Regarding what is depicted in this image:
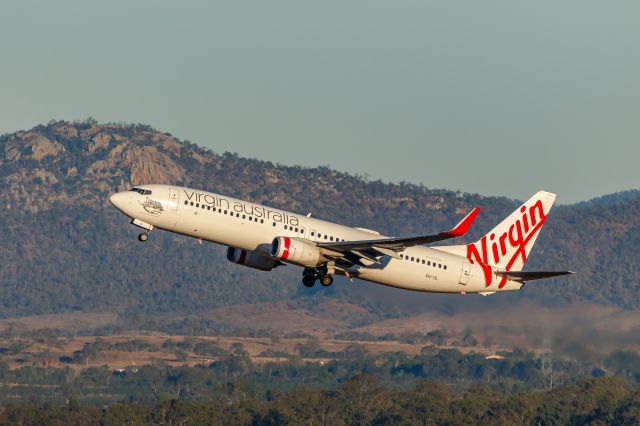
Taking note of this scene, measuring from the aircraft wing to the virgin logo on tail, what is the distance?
1060 cm

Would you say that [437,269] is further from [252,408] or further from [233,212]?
[252,408]

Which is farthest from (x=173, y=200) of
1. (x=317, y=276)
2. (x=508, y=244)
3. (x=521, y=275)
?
(x=508, y=244)

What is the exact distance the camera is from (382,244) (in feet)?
283

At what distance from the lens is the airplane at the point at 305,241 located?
3408 inches

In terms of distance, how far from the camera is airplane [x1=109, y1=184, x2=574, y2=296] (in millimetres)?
86562

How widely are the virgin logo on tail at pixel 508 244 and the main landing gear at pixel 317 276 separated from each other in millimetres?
12261

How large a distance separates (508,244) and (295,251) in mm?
20677

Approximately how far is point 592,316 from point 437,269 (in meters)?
42.1

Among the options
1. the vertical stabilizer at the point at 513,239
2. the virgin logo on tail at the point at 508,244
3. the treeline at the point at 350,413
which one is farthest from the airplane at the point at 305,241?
the treeline at the point at 350,413

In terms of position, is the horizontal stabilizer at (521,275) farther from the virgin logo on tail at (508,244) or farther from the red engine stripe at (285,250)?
the red engine stripe at (285,250)

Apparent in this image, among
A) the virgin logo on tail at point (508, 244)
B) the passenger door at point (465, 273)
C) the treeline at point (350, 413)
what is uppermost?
the virgin logo on tail at point (508, 244)

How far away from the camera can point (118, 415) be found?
7397 inches

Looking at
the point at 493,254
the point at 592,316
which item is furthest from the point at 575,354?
the point at 493,254

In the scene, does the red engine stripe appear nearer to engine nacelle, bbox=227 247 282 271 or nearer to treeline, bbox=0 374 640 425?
engine nacelle, bbox=227 247 282 271
